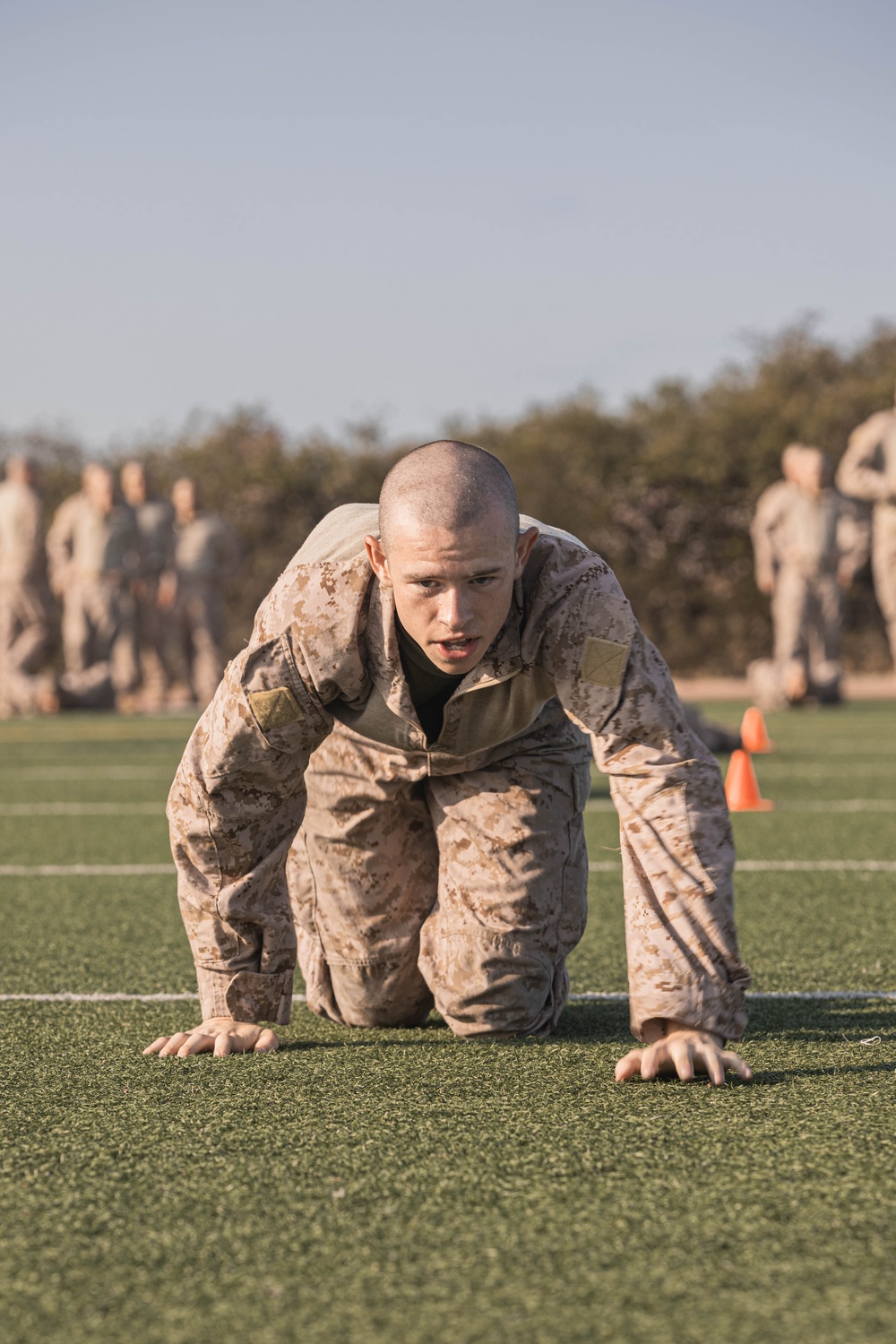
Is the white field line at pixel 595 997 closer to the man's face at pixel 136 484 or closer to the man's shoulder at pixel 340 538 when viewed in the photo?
the man's shoulder at pixel 340 538

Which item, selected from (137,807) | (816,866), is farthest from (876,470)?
(816,866)

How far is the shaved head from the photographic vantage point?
243 centimetres

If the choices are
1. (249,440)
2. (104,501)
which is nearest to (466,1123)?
(104,501)

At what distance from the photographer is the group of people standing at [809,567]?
14.4 m

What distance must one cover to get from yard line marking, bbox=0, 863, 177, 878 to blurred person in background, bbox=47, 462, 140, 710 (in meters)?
10.4

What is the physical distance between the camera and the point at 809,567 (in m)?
14.5

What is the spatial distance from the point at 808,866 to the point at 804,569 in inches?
378

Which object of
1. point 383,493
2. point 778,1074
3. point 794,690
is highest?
point 383,493

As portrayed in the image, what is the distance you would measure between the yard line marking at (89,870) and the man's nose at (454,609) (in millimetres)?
3085

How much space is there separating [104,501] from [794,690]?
7.19 m

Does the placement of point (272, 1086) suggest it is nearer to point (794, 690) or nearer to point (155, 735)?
point (155, 735)

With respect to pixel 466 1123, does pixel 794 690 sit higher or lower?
lower

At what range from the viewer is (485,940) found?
3088 millimetres

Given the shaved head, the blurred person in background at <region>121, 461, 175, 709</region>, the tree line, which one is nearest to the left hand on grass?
the shaved head
